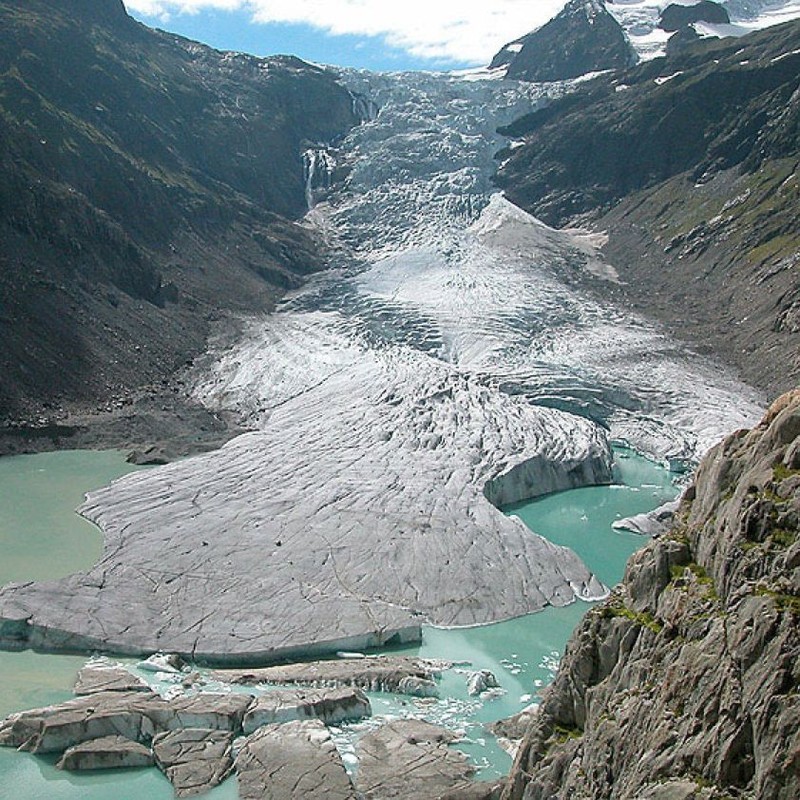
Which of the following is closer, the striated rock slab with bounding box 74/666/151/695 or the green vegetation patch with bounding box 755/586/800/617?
the green vegetation patch with bounding box 755/586/800/617

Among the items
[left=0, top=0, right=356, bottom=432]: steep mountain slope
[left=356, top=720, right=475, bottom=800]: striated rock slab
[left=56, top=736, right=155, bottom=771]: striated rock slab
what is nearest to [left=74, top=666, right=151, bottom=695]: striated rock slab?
[left=56, top=736, right=155, bottom=771]: striated rock slab

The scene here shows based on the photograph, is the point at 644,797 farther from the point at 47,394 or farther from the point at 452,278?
the point at 452,278

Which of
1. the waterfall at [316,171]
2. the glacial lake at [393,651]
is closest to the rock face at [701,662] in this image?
the glacial lake at [393,651]

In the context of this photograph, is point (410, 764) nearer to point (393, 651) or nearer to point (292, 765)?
point (292, 765)

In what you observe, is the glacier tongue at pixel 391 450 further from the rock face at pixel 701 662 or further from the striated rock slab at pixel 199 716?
the rock face at pixel 701 662

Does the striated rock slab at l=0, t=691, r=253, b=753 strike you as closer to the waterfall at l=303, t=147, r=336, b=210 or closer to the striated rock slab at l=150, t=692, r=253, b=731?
the striated rock slab at l=150, t=692, r=253, b=731

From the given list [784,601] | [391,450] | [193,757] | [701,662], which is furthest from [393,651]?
[784,601]
